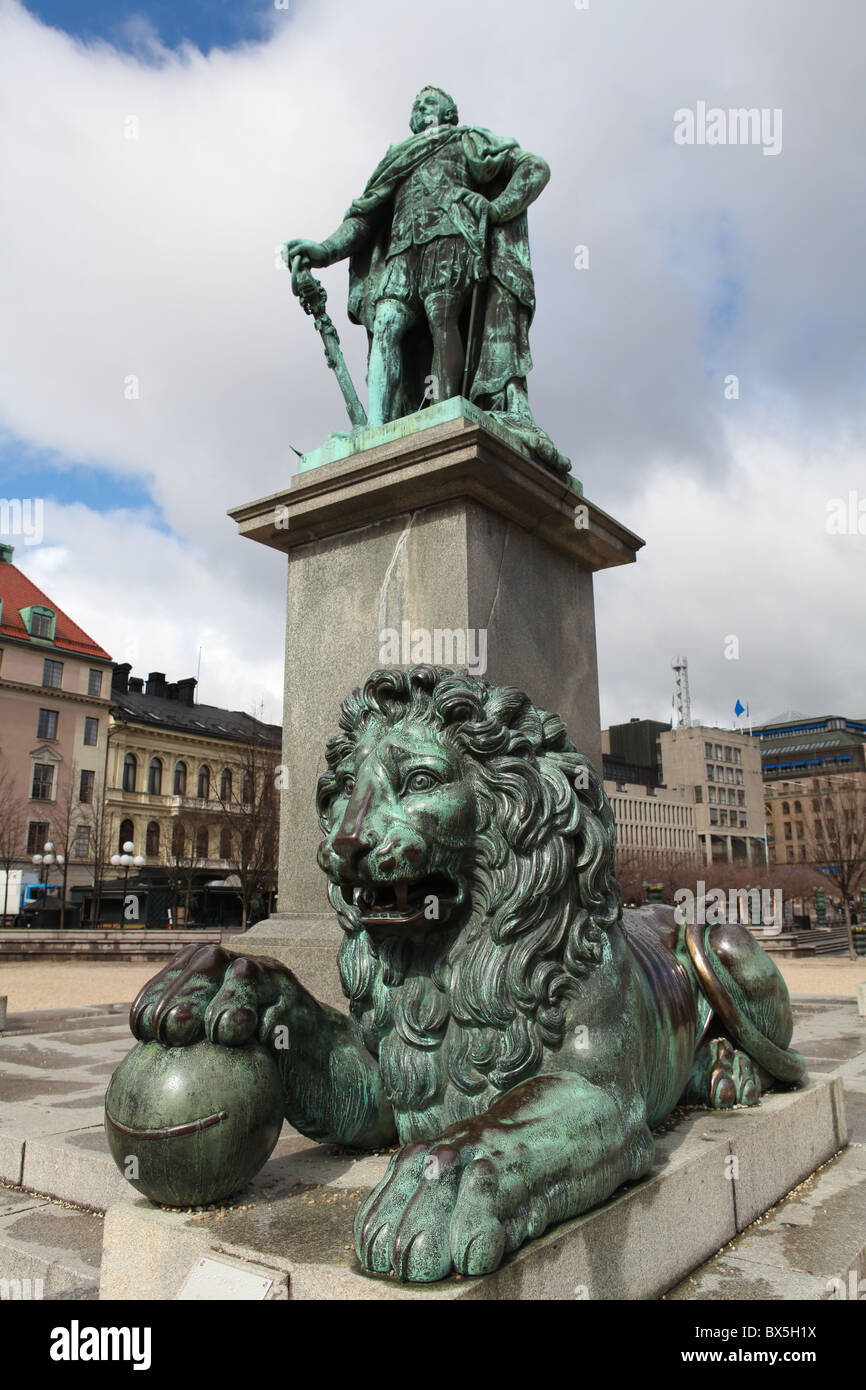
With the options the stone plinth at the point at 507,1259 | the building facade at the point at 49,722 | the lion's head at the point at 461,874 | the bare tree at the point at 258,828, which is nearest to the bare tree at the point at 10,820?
the building facade at the point at 49,722

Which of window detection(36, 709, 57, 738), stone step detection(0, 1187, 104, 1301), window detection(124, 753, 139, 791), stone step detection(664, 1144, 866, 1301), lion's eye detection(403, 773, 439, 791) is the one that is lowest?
stone step detection(0, 1187, 104, 1301)

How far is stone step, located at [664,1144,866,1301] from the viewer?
7.14 ft

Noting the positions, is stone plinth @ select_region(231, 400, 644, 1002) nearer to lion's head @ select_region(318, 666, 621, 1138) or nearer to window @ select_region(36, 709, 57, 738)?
lion's head @ select_region(318, 666, 621, 1138)

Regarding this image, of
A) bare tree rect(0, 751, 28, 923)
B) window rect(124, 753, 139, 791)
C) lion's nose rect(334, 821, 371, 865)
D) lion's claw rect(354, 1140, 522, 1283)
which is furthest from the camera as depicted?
window rect(124, 753, 139, 791)

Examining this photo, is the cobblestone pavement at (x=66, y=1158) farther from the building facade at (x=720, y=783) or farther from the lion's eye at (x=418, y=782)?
the building facade at (x=720, y=783)

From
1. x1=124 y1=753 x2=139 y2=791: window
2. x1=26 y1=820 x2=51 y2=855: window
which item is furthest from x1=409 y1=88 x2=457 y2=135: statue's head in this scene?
x1=124 y1=753 x2=139 y2=791: window

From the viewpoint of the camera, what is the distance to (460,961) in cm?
219

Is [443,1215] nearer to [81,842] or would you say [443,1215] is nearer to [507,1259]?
[507,1259]

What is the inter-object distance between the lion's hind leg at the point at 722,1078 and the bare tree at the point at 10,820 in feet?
121

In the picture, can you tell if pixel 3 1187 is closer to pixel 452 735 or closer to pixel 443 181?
pixel 452 735

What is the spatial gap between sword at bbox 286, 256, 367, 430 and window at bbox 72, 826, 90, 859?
142 ft

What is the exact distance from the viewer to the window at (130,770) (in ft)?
177

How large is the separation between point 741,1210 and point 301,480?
4.23 m
